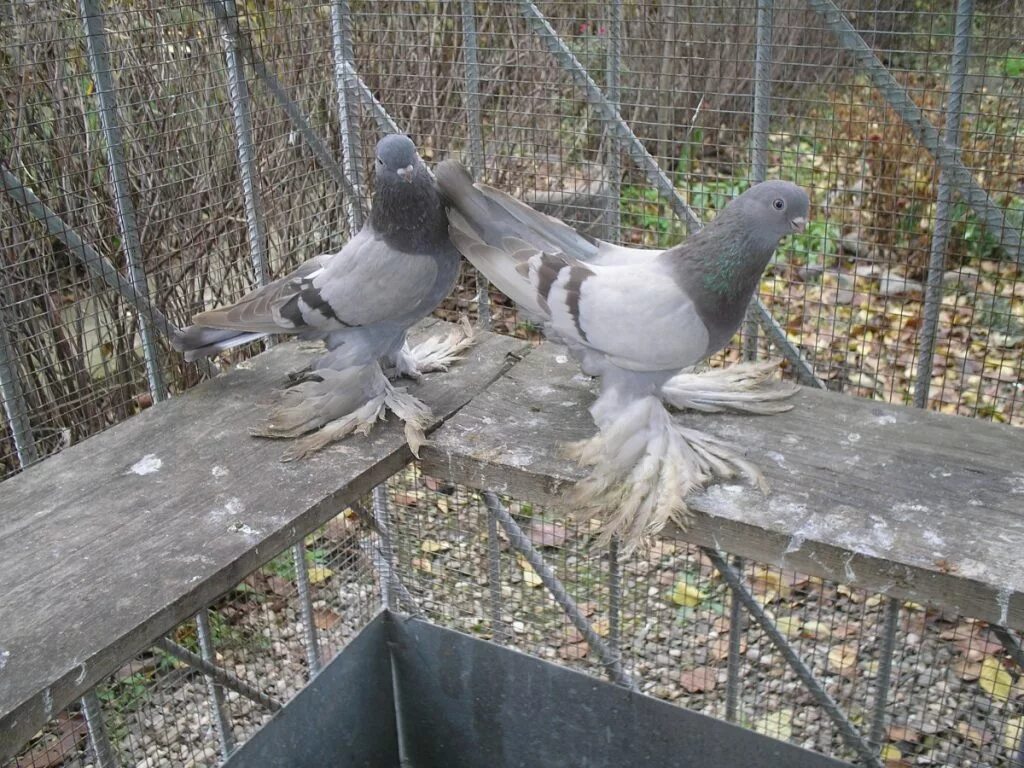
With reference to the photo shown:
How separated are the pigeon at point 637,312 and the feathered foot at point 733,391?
103 millimetres

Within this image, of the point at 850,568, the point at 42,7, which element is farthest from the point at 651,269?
the point at 42,7

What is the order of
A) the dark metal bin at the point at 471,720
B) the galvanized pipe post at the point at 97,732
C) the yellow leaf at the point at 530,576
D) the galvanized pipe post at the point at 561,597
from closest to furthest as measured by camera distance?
the galvanized pipe post at the point at 97,732 → the dark metal bin at the point at 471,720 → the galvanized pipe post at the point at 561,597 → the yellow leaf at the point at 530,576

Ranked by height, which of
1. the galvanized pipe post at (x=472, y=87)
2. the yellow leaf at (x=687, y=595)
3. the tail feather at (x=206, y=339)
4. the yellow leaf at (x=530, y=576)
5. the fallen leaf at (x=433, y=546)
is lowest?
the yellow leaf at (x=687, y=595)

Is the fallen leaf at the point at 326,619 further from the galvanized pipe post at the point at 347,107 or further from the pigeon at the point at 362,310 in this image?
the galvanized pipe post at the point at 347,107

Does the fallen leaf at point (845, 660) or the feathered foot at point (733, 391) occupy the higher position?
the feathered foot at point (733, 391)

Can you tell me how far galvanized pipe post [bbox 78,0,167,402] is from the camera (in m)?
2.01

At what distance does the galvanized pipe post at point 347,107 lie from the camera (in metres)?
2.70

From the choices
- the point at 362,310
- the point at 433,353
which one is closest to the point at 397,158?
the point at 362,310

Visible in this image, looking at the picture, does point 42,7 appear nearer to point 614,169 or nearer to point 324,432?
point 324,432

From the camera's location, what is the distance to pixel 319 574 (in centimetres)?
335

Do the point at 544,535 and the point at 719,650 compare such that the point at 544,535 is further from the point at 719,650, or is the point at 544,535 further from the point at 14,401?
the point at 14,401

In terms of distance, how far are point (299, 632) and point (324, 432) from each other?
3.96 feet

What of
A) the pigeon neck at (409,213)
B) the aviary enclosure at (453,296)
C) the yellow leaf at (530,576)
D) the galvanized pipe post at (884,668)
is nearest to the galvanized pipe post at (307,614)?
the aviary enclosure at (453,296)

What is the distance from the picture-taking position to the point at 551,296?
6.83ft
